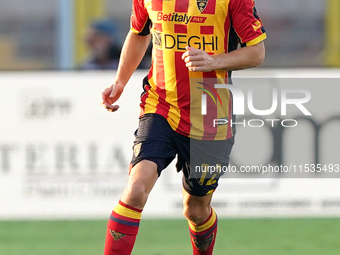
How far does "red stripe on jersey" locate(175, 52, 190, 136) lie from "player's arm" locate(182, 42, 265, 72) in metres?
0.21

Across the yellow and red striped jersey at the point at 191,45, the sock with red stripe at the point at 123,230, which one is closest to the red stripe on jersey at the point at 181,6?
the yellow and red striped jersey at the point at 191,45

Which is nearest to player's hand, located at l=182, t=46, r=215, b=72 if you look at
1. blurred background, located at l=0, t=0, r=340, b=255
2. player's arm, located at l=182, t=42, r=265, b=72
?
player's arm, located at l=182, t=42, r=265, b=72

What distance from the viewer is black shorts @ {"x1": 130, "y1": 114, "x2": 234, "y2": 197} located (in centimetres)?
330

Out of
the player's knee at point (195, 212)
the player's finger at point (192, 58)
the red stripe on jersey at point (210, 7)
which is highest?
the red stripe on jersey at point (210, 7)

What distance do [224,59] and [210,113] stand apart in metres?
0.38

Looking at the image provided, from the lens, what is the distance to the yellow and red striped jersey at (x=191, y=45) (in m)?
3.32

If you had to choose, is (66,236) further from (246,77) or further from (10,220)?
Answer: (246,77)

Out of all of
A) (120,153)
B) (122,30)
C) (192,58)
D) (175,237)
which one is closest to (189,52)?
(192,58)

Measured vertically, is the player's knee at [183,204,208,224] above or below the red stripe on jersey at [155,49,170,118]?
below

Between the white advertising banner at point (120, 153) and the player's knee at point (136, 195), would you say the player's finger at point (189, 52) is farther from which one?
Result: the white advertising banner at point (120, 153)

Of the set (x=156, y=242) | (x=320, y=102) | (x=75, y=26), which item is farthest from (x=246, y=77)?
(x=75, y=26)

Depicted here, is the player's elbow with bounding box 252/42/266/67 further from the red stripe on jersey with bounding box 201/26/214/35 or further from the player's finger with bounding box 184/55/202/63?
the player's finger with bounding box 184/55/202/63

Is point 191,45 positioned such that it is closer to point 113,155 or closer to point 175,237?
point 175,237

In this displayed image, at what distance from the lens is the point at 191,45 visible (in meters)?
3.35
